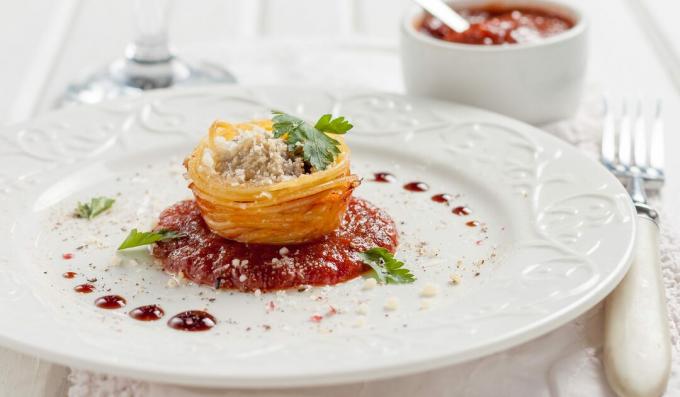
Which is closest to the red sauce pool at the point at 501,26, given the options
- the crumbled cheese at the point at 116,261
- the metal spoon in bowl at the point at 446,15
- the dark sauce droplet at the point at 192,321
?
the metal spoon in bowl at the point at 446,15

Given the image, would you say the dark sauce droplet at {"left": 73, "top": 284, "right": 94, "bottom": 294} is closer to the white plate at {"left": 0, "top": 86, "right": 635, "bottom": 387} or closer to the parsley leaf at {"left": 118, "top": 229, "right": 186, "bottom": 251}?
the white plate at {"left": 0, "top": 86, "right": 635, "bottom": 387}

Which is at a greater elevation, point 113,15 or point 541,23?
point 541,23

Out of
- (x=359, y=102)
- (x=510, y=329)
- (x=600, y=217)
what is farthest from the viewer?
(x=359, y=102)

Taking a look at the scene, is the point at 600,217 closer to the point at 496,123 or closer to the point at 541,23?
the point at 496,123

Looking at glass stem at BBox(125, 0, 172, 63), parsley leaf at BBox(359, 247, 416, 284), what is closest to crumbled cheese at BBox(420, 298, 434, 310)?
parsley leaf at BBox(359, 247, 416, 284)

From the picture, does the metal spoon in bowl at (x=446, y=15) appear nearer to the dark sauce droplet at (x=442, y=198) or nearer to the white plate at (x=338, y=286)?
the white plate at (x=338, y=286)

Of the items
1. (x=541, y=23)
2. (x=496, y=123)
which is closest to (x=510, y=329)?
(x=496, y=123)

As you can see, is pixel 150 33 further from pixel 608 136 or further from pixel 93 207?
pixel 608 136
